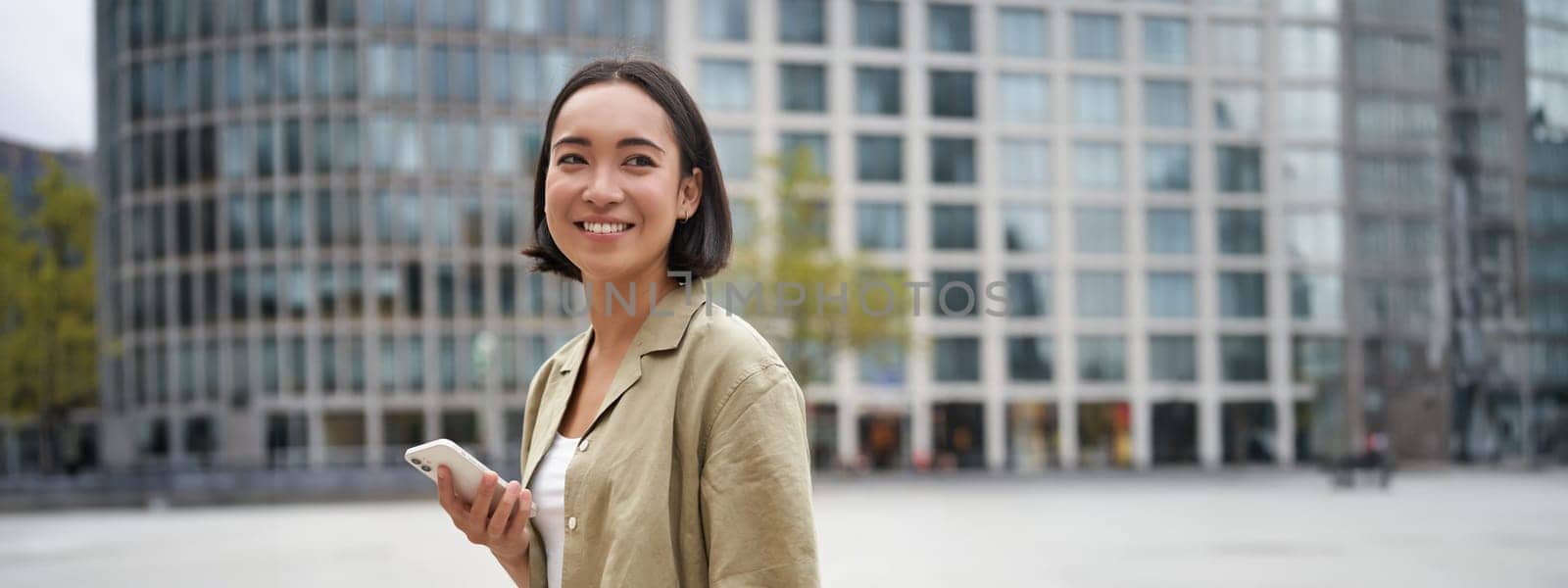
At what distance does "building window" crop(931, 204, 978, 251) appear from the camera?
63.8m

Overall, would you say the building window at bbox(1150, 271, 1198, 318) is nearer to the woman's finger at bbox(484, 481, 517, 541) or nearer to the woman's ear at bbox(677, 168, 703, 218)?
the woman's ear at bbox(677, 168, 703, 218)

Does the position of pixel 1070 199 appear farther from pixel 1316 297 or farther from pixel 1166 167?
pixel 1316 297

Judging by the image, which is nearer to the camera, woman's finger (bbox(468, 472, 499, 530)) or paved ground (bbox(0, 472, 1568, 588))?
woman's finger (bbox(468, 472, 499, 530))

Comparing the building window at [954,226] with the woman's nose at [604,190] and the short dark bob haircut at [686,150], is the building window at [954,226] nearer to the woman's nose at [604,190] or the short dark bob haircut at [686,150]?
the short dark bob haircut at [686,150]

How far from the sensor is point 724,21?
63000mm

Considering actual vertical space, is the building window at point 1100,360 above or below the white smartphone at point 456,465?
below

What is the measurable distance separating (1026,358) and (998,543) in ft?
137

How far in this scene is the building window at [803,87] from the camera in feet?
207

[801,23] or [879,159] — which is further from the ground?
[801,23]

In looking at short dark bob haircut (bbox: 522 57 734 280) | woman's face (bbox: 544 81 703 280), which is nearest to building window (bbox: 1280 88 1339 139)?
short dark bob haircut (bbox: 522 57 734 280)

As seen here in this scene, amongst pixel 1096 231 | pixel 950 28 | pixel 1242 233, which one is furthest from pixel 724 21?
pixel 1242 233

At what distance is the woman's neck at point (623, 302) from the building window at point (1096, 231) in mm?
63319

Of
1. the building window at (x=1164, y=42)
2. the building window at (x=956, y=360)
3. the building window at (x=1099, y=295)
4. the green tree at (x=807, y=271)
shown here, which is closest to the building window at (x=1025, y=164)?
the building window at (x=1099, y=295)

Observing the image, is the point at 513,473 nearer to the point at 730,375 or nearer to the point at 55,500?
the point at 55,500
